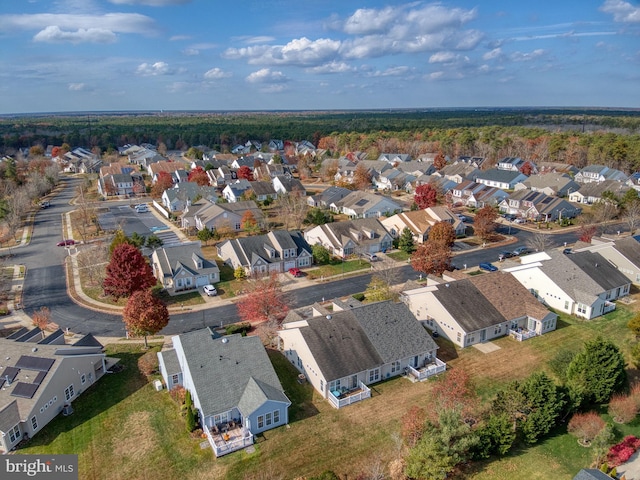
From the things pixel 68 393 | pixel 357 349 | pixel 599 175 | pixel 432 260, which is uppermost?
pixel 599 175

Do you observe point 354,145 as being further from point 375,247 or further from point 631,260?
point 631,260

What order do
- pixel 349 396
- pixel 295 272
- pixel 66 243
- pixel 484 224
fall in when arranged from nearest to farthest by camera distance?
1. pixel 349 396
2. pixel 295 272
3. pixel 484 224
4. pixel 66 243

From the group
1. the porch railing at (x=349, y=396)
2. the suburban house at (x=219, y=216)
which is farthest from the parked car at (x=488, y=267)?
the suburban house at (x=219, y=216)

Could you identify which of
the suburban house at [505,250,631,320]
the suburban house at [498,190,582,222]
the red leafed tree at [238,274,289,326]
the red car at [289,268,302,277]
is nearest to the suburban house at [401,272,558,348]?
the suburban house at [505,250,631,320]

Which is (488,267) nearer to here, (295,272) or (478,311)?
(478,311)

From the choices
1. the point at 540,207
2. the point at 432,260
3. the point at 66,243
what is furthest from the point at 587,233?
the point at 66,243

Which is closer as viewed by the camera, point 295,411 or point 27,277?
point 295,411

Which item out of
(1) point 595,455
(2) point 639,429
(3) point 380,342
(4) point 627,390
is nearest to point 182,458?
(3) point 380,342
